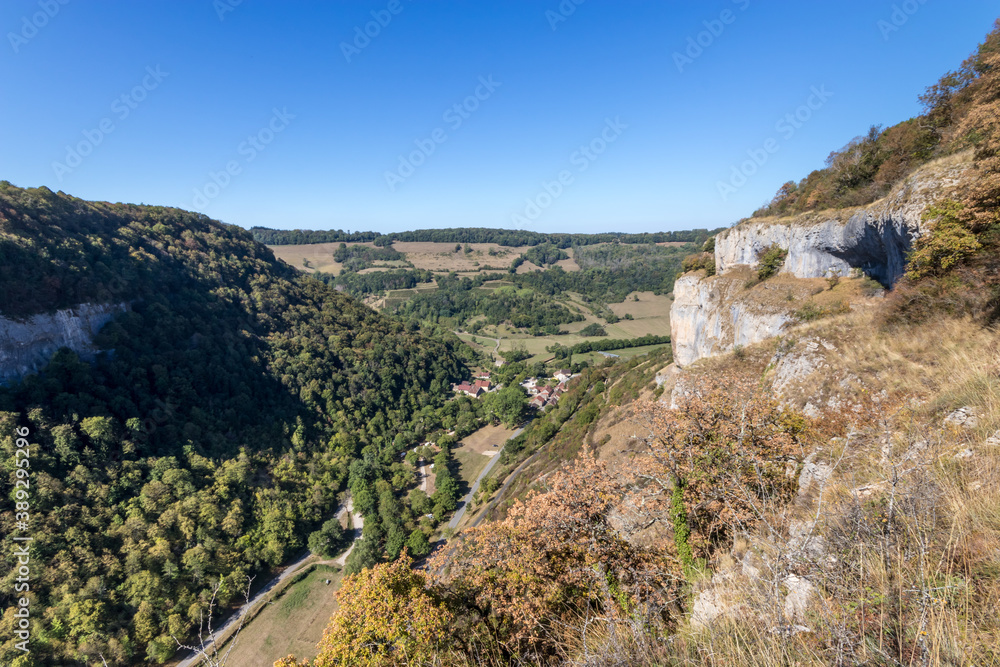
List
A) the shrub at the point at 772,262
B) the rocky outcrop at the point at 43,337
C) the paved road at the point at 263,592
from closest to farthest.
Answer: the shrub at the point at 772,262 < the paved road at the point at 263,592 < the rocky outcrop at the point at 43,337

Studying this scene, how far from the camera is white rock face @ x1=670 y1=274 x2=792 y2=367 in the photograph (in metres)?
20.5

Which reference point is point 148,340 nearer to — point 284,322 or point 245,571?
point 284,322

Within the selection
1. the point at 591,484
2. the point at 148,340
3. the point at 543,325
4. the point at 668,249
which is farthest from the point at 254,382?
the point at 668,249

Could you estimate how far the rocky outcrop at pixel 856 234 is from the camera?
1226 centimetres

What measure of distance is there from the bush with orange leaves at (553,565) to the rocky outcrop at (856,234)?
1360 cm

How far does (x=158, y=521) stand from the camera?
29172 millimetres

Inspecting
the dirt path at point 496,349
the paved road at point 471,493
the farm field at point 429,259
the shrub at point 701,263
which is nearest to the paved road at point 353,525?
the paved road at point 471,493

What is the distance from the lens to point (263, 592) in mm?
30438

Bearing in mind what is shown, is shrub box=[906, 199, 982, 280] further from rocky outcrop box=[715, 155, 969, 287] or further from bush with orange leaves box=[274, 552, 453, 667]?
bush with orange leaves box=[274, 552, 453, 667]

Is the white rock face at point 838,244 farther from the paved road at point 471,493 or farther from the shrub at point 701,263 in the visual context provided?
the paved road at point 471,493

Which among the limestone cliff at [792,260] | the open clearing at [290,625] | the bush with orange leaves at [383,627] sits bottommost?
the open clearing at [290,625]

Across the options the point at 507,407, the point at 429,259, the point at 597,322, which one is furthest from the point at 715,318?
the point at 429,259

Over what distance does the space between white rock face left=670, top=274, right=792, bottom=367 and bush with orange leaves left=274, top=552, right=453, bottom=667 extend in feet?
66.2

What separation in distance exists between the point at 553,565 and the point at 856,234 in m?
19.9
